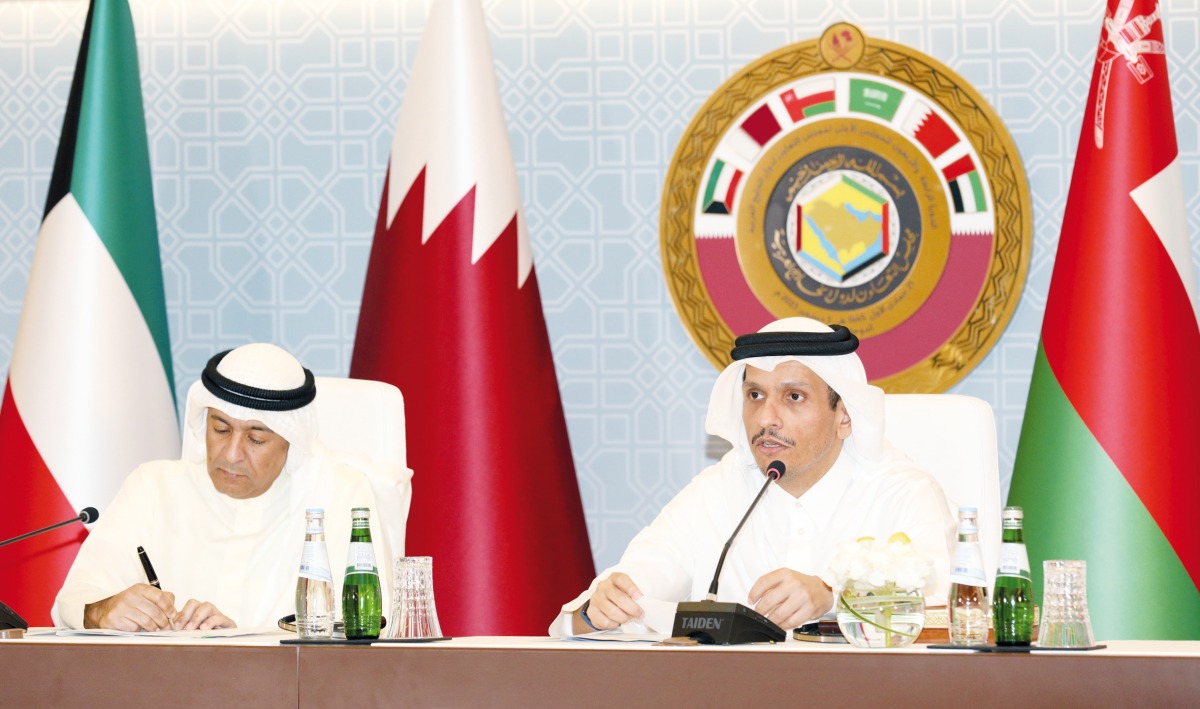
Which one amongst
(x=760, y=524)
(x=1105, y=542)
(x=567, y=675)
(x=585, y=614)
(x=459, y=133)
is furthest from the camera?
(x=459, y=133)

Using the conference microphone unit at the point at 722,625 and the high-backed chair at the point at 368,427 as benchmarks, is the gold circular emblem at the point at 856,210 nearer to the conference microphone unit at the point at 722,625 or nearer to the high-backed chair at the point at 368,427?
the high-backed chair at the point at 368,427

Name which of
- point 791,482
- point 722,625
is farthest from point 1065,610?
point 791,482

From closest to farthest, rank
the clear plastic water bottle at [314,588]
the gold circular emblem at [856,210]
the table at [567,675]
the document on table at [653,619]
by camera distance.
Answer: the table at [567,675], the clear plastic water bottle at [314,588], the document on table at [653,619], the gold circular emblem at [856,210]

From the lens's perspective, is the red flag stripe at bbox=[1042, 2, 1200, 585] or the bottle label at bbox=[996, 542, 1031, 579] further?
the red flag stripe at bbox=[1042, 2, 1200, 585]

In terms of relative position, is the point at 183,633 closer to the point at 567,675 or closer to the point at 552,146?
the point at 567,675

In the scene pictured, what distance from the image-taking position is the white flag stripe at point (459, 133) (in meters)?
3.41

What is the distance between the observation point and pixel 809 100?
3.75 metres

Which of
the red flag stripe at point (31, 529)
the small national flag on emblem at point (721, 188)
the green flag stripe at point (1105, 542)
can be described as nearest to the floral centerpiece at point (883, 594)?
the green flag stripe at point (1105, 542)

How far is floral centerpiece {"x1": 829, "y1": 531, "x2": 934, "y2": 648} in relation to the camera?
5.69 feet

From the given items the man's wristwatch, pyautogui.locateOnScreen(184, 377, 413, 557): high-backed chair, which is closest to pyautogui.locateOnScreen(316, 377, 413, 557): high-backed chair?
pyautogui.locateOnScreen(184, 377, 413, 557): high-backed chair

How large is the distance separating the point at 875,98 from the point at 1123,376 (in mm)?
1086

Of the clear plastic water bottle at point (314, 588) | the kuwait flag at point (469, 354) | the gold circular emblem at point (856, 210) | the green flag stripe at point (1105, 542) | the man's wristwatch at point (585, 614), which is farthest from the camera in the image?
the gold circular emblem at point (856, 210)

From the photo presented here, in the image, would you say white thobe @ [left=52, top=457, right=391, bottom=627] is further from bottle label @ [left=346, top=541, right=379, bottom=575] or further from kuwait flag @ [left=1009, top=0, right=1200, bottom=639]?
kuwait flag @ [left=1009, top=0, right=1200, bottom=639]

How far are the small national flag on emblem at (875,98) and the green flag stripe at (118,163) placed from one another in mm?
1904
